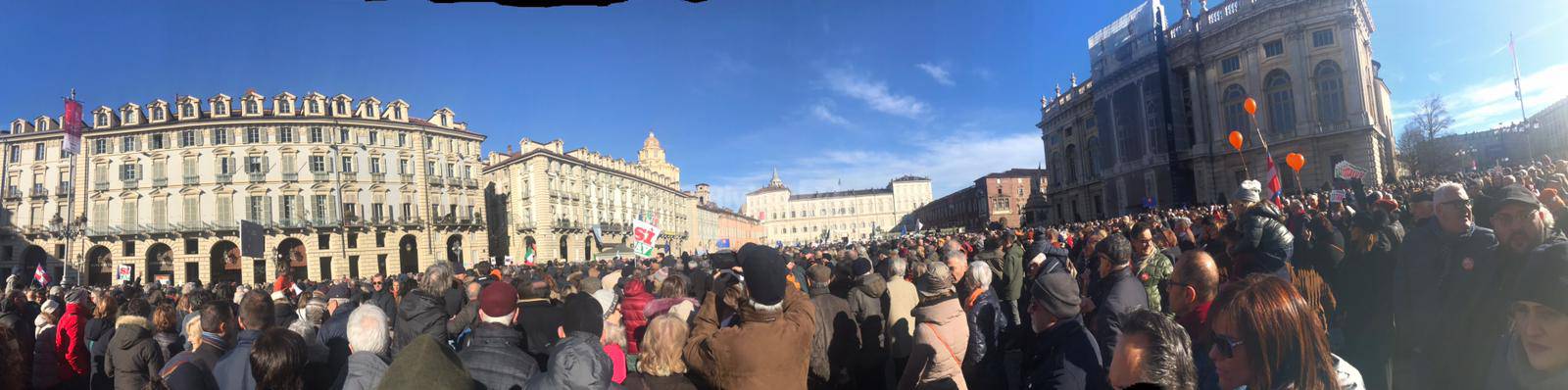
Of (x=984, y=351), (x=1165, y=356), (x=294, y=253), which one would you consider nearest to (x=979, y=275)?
(x=984, y=351)

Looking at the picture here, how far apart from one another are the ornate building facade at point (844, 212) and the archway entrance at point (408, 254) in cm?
9698

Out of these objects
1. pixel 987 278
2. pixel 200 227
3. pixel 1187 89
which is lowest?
pixel 987 278

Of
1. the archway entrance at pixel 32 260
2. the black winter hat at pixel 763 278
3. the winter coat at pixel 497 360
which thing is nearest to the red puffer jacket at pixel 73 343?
the winter coat at pixel 497 360

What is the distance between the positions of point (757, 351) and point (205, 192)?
56.9m

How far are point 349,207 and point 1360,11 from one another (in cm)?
6621

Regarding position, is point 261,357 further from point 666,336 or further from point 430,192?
point 430,192

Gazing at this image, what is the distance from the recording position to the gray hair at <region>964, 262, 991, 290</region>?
4918mm

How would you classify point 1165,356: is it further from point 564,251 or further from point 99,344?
point 564,251

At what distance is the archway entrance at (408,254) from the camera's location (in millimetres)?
49562

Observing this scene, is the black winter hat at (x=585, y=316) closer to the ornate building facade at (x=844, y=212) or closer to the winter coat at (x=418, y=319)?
the winter coat at (x=418, y=319)

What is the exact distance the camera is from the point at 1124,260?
168 inches

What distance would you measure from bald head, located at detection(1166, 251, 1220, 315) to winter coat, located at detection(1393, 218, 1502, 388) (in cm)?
176

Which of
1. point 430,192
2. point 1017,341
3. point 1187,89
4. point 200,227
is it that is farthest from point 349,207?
point 1187,89

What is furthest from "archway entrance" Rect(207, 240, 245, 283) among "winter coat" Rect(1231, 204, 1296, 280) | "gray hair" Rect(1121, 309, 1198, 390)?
"gray hair" Rect(1121, 309, 1198, 390)
